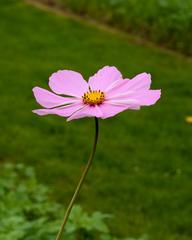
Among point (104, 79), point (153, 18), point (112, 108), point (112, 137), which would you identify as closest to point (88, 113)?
point (112, 108)

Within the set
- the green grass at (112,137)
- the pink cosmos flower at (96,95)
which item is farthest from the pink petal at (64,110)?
the green grass at (112,137)

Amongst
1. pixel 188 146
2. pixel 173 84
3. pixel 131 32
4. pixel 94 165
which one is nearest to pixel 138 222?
pixel 94 165

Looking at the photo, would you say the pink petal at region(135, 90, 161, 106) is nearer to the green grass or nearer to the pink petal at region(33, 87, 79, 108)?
the pink petal at region(33, 87, 79, 108)

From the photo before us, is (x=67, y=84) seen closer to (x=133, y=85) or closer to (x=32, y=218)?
(x=133, y=85)

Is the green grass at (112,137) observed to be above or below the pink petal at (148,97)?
above

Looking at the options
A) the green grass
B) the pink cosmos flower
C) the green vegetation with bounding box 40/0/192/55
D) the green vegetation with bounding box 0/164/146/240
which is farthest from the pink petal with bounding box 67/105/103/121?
the green vegetation with bounding box 40/0/192/55

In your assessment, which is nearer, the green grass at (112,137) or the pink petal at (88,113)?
the pink petal at (88,113)

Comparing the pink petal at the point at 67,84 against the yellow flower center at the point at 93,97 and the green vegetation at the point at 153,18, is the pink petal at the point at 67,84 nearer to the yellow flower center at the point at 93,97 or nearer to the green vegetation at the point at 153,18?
the yellow flower center at the point at 93,97
